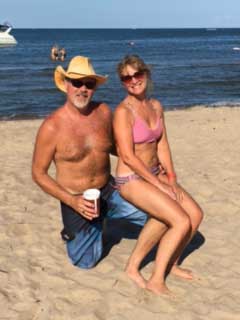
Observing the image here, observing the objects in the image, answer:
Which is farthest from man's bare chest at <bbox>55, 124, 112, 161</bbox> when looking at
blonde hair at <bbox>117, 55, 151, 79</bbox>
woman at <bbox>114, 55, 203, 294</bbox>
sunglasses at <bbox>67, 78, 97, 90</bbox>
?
blonde hair at <bbox>117, 55, 151, 79</bbox>

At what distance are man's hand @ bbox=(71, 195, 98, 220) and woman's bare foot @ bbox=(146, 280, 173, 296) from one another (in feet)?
2.06

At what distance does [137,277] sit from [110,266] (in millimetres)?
342

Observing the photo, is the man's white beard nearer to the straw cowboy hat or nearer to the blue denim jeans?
the straw cowboy hat

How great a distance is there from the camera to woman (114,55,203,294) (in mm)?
3818

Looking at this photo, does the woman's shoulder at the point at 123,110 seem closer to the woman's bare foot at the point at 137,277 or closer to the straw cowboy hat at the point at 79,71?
the straw cowboy hat at the point at 79,71

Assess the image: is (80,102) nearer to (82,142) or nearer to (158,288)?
(82,142)

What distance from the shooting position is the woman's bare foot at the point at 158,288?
3830 millimetres

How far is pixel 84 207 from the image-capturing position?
3.81 m

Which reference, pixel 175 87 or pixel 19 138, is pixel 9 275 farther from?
pixel 175 87

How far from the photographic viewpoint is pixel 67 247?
4340 mm

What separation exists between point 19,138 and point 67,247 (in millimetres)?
5695

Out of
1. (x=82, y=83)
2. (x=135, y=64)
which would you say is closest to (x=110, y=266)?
(x=82, y=83)

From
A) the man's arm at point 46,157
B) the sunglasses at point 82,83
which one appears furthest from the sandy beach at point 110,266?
the sunglasses at point 82,83

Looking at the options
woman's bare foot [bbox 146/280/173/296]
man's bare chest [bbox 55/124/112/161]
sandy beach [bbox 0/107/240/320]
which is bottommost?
sandy beach [bbox 0/107/240/320]
